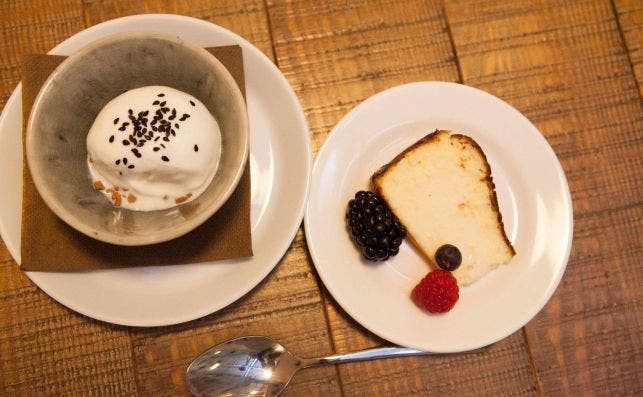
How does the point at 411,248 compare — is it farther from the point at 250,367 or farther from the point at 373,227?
the point at 250,367

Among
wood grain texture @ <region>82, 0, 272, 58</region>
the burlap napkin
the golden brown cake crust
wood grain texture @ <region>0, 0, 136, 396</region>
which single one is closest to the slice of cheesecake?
the golden brown cake crust

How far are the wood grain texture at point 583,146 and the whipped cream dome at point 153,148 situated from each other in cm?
74

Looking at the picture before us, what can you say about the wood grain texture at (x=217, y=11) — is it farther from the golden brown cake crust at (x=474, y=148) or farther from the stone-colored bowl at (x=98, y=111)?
the golden brown cake crust at (x=474, y=148)

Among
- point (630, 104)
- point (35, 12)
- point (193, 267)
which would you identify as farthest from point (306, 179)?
point (630, 104)

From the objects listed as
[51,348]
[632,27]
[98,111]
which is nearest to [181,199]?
[98,111]

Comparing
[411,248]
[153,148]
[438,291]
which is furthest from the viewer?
[411,248]

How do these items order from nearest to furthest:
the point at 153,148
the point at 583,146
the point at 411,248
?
the point at 153,148
the point at 411,248
the point at 583,146

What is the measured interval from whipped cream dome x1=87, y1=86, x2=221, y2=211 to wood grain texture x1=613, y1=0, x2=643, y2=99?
1152 millimetres

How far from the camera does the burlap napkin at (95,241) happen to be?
105 centimetres

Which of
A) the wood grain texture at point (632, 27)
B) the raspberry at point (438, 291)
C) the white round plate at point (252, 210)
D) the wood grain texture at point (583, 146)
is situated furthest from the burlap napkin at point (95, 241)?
the wood grain texture at point (632, 27)

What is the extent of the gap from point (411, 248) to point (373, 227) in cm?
17

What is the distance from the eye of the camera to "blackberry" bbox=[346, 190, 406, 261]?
112 centimetres

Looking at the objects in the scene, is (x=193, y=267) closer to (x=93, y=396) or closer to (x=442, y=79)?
(x=93, y=396)

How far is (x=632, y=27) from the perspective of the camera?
4.58 feet
